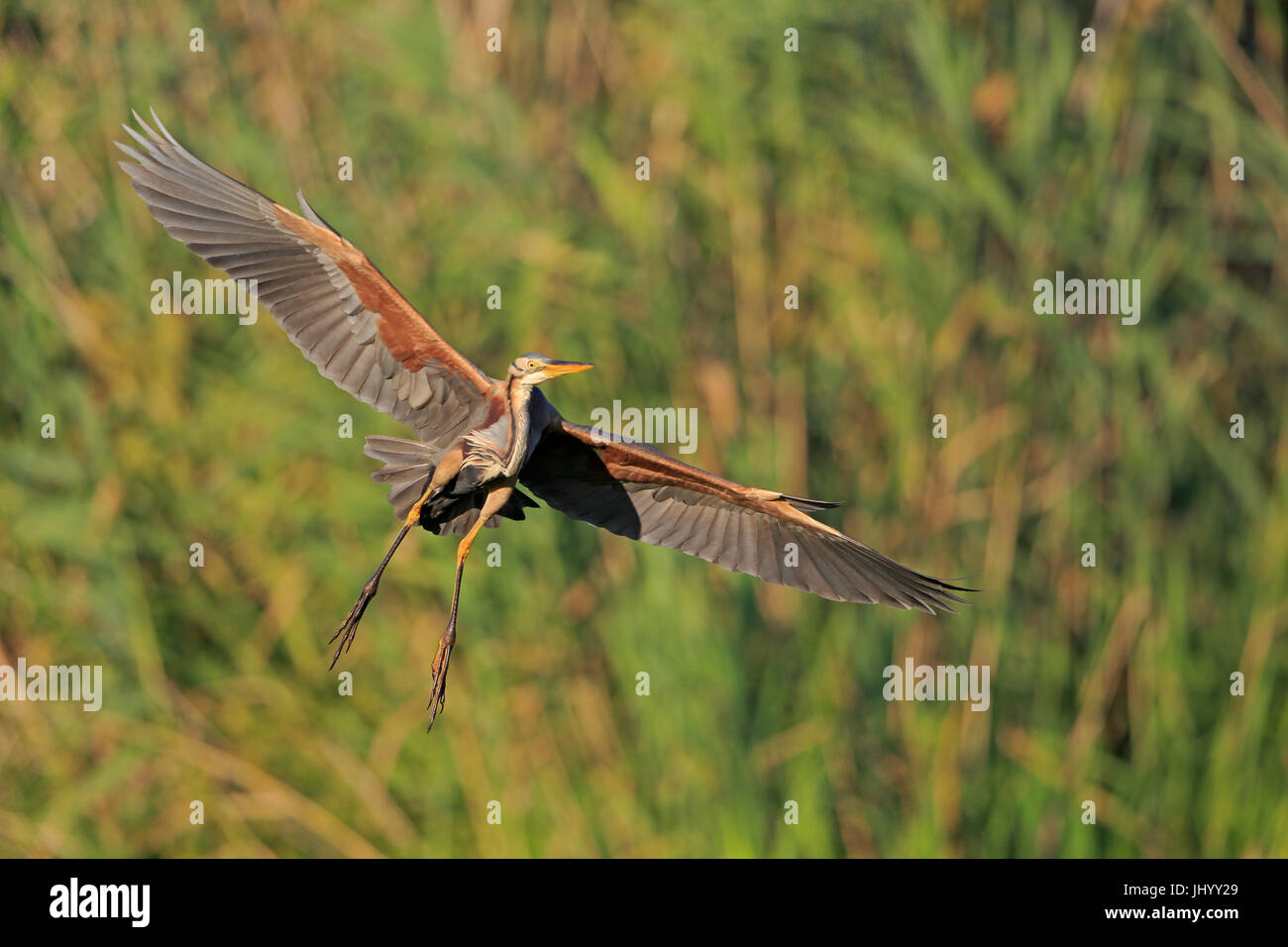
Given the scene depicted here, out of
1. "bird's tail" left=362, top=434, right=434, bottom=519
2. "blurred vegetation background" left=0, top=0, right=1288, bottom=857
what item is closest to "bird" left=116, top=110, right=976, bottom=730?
→ "bird's tail" left=362, top=434, right=434, bottom=519

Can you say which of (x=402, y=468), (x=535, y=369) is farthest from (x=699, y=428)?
(x=535, y=369)

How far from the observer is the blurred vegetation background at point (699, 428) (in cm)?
795

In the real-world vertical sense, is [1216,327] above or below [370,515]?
above

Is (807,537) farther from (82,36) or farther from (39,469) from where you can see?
(82,36)

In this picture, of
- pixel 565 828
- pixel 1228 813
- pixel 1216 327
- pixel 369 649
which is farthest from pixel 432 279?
pixel 1228 813

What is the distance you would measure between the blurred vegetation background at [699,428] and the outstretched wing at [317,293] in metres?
2.21

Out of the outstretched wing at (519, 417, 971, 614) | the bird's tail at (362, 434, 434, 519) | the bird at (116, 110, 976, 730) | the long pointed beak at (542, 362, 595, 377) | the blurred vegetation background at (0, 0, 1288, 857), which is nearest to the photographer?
the long pointed beak at (542, 362, 595, 377)

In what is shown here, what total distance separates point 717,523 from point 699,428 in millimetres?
1811

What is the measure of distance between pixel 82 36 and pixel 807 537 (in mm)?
4882

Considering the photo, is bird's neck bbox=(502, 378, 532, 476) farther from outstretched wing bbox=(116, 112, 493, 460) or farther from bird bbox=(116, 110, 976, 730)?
outstretched wing bbox=(116, 112, 493, 460)

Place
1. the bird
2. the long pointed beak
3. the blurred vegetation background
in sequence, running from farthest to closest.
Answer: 1. the blurred vegetation background
2. the bird
3. the long pointed beak

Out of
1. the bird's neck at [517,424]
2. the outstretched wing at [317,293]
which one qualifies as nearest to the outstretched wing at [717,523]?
the outstretched wing at [317,293]

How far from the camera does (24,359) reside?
348 inches

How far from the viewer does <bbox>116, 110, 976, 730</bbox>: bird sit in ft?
18.2
